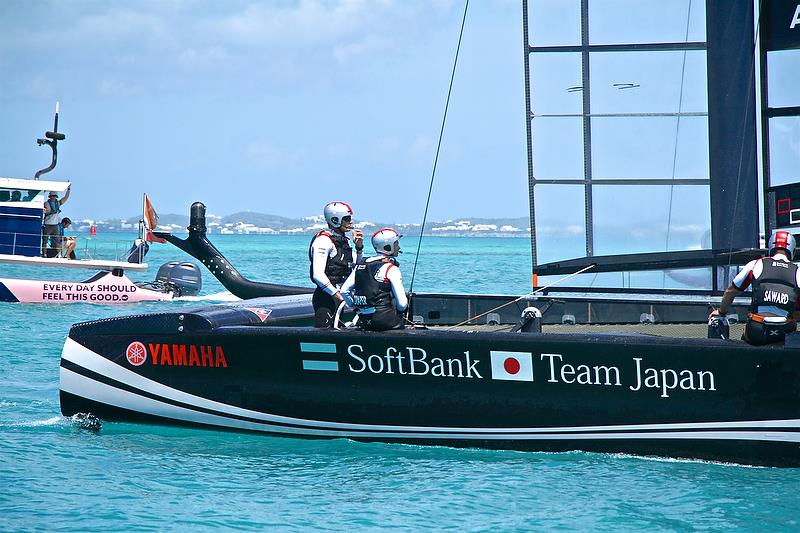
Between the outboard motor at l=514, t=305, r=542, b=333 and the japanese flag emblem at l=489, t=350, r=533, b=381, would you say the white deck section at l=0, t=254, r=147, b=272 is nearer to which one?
the outboard motor at l=514, t=305, r=542, b=333

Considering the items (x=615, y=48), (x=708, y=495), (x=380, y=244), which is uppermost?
(x=615, y=48)

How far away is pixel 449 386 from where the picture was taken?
736 cm

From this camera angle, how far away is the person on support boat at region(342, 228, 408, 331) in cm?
748

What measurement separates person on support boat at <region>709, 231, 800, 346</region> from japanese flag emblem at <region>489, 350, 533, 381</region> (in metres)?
1.45

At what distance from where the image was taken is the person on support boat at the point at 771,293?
6531 mm

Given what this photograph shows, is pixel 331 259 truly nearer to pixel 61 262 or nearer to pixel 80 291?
pixel 80 291

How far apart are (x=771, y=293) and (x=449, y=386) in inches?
90.3

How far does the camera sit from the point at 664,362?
677cm

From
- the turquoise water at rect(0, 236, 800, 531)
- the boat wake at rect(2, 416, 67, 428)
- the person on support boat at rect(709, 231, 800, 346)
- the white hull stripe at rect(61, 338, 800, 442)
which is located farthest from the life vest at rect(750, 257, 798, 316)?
the boat wake at rect(2, 416, 67, 428)

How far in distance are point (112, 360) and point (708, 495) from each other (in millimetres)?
4807

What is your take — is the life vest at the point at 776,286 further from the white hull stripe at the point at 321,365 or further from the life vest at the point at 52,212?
the life vest at the point at 52,212

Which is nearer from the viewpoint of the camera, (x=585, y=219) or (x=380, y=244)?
(x=380, y=244)

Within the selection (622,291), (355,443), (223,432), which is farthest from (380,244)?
(622,291)

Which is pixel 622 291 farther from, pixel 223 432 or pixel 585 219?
pixel 223 432
